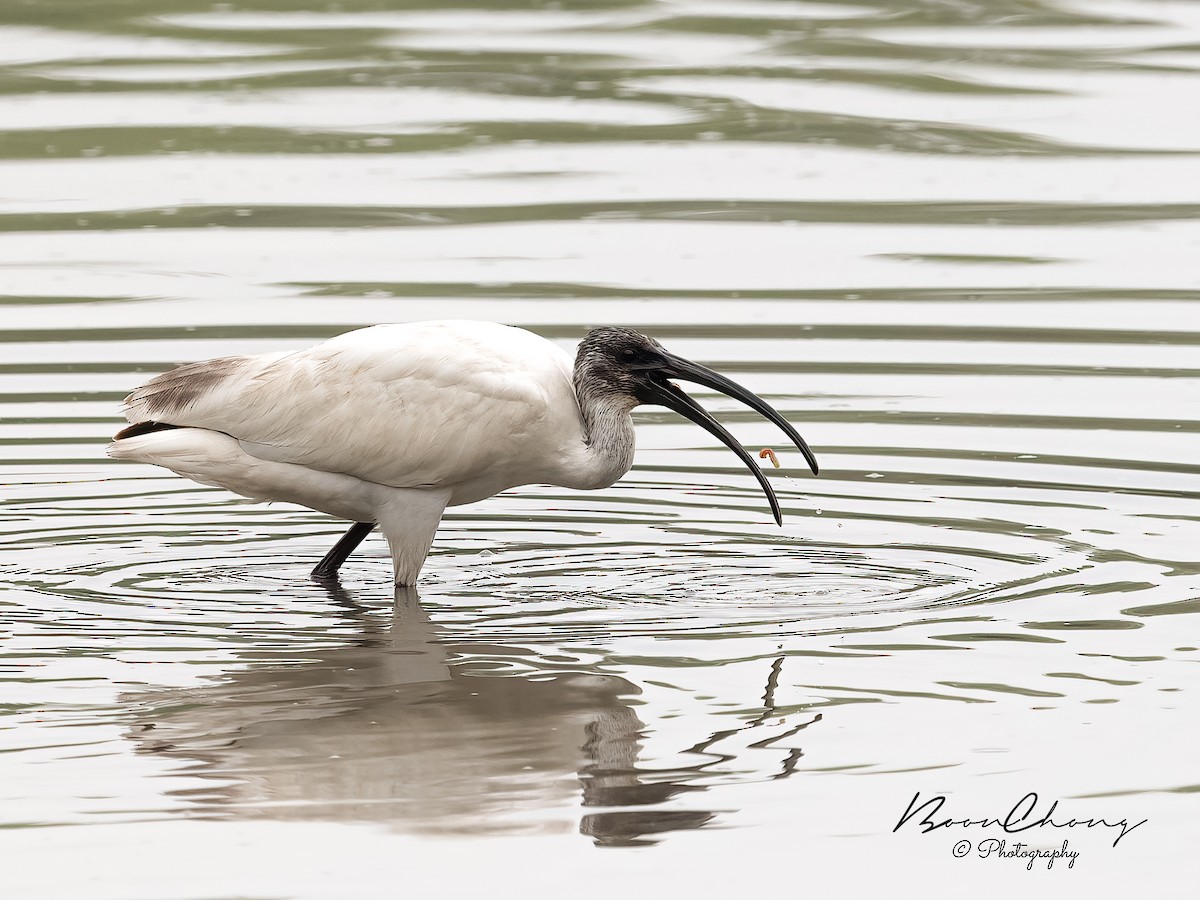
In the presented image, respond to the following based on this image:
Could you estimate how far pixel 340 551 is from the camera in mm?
10164

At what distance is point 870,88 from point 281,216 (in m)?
5.92

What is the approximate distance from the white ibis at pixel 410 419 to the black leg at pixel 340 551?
48 millimetres

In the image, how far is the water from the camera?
7047mm

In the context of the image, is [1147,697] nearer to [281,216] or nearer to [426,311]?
[426,311]

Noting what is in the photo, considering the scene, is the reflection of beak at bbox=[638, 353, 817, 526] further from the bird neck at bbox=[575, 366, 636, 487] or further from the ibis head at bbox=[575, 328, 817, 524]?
the bird neck at bbox=[575, 366, 636, 487]

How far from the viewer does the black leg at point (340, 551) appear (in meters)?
10.1

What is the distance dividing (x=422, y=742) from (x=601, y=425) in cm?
247

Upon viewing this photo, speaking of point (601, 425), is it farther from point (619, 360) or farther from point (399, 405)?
point (399, 405)

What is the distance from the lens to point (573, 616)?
9180mm

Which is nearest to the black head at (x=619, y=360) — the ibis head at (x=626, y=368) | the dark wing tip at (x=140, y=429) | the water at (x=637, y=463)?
the ibis head at (x=626, y=368)

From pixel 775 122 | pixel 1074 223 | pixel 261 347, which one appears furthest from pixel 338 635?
pixel 775 122

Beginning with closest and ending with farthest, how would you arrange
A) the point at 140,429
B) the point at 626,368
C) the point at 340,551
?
the point at 626,368, the point at 140,429, the point at 340,551
